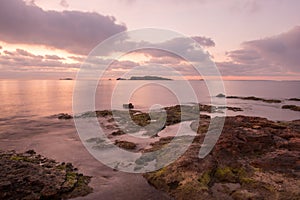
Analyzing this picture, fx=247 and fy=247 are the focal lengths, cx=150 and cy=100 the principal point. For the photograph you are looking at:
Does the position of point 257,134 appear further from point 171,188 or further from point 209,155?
point 171,188

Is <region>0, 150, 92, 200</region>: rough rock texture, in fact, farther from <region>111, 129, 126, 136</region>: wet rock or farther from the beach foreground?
<region>111, 129, 126, 136</region>: wet rock

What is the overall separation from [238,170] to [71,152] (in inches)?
928

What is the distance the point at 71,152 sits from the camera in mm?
36750

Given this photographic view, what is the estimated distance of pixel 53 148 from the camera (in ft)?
128

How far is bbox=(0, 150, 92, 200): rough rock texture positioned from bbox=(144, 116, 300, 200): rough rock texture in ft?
25.0

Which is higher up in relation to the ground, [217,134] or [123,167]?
[217,134]

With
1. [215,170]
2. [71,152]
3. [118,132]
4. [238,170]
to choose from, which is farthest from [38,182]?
[118,132]

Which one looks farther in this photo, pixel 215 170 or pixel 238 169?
pixel 215 170

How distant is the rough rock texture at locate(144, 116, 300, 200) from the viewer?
22.3 m

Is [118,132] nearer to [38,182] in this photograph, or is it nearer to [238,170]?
[38,182]

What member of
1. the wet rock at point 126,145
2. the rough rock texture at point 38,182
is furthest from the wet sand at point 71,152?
the wet rock at point 126,145

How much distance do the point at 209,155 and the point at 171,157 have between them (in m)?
4.53

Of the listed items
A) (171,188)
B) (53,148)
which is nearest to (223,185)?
(171,188)

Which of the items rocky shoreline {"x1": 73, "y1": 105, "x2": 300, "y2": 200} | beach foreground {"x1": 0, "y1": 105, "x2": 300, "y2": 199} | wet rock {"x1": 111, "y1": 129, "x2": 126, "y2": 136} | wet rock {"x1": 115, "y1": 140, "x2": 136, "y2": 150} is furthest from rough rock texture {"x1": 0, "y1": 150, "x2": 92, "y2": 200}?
wet rock {"x1": 111, "y1": 129, "x2": 126, "y2": 136}
